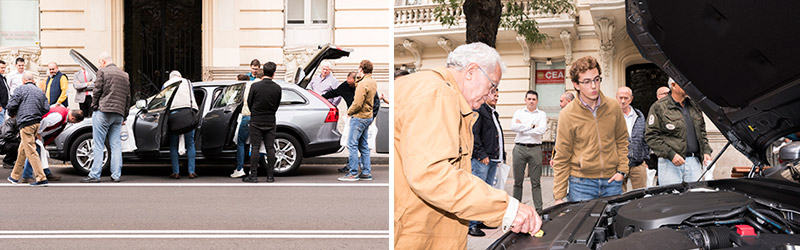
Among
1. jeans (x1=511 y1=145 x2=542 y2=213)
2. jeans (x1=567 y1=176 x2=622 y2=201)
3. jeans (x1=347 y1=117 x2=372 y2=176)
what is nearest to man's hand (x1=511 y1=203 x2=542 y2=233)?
jeans (x1=567 y1=176 x2=622 y2=201)

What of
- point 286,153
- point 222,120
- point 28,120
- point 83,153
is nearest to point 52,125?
point 28,120

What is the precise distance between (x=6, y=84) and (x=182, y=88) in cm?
452

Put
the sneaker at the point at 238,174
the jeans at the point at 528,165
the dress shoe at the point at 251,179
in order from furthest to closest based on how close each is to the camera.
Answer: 1. the sneaker at the point at 238,174
2. the dress shoe at the point at 251,179
3. the jeans at the point at 528,165

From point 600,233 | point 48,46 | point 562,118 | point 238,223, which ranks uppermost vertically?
point 48,46

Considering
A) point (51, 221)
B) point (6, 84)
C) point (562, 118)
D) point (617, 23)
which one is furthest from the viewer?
point (617, 23)

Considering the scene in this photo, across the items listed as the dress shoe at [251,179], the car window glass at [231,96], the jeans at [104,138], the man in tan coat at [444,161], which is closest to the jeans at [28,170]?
the jeans at [104,138]

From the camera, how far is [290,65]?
19.9 m

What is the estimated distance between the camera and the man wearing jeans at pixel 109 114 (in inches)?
395

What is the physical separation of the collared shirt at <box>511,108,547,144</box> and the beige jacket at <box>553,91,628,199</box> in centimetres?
369

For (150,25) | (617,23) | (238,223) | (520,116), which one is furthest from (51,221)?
(617,23)

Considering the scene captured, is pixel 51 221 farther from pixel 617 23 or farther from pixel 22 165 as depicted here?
pixel 617 23

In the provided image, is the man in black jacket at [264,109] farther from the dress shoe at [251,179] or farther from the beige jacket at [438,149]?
the beige jacket at [438,149]

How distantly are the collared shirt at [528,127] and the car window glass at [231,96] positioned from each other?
4199 mm

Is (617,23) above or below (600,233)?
above
